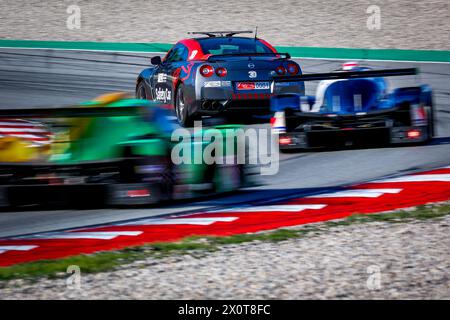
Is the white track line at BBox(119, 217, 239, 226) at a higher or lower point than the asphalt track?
lower

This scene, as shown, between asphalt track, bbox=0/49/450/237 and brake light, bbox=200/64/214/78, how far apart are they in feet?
A: 6.19

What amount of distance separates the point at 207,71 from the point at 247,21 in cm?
1281

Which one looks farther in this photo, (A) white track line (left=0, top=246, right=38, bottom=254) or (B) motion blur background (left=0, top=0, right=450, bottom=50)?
(B) motion blur background (left=0, top=0, right=450, bottom=50)

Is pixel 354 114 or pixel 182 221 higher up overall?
pixel 354 114

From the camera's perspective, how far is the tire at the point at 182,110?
43.5 ft

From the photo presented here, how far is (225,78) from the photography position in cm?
1288

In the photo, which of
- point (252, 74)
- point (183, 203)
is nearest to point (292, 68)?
point (252, 74)

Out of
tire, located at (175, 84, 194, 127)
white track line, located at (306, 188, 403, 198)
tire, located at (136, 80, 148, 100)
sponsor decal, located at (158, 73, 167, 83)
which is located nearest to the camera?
A: white track line, located at (306, 188, 403, 198)

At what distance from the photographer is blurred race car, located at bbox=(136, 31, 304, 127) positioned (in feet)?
42.3

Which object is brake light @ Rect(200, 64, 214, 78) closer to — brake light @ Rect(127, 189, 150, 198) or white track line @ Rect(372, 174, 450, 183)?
white track line @ Rect(372, 174, 450, 183)

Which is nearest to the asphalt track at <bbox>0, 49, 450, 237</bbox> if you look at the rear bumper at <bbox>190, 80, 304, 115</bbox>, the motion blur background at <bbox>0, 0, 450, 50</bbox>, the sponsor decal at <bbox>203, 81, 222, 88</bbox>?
the rear bumper at <bbox>190, 80, 304, 115</bbox>

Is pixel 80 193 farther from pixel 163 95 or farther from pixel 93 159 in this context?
pixel 163 95

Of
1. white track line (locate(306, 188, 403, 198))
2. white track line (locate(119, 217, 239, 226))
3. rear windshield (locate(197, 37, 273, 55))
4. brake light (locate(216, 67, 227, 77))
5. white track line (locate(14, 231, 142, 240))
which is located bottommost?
white track line (locate(14, 231, 142, 240))
